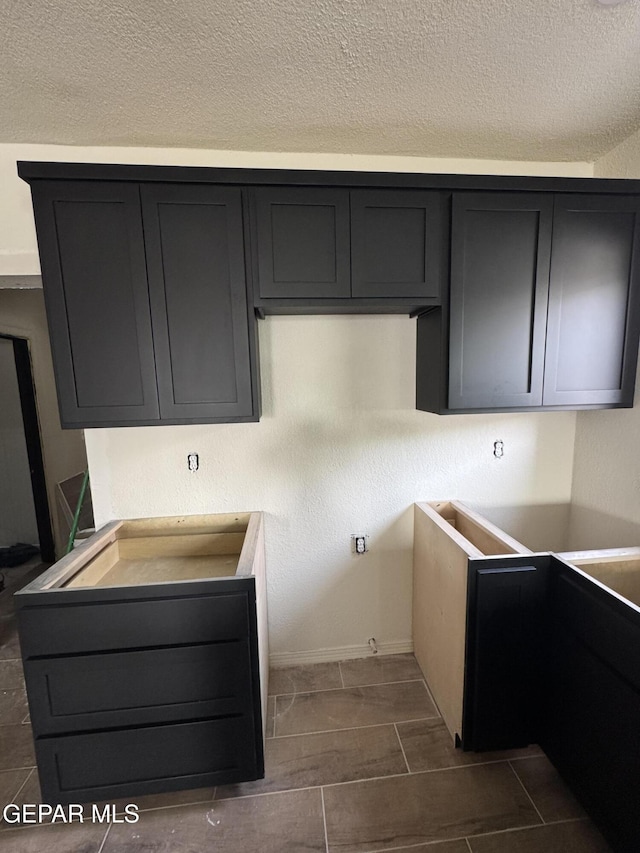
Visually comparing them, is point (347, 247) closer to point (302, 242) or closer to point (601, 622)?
point (302, 242)

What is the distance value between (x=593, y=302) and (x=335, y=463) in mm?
1448

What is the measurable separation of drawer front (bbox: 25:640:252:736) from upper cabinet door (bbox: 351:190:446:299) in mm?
1571

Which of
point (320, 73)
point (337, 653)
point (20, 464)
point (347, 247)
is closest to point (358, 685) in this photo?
point (337, 653)

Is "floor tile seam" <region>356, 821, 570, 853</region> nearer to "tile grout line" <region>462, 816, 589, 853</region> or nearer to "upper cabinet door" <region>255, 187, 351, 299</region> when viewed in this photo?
"tile grout line" <region>462, 816, 589, 853</region>

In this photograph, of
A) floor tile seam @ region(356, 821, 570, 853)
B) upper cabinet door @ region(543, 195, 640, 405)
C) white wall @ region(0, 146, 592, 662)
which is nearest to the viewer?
floor tile seam @ region(356, 821, 570, 853)

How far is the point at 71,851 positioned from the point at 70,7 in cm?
275

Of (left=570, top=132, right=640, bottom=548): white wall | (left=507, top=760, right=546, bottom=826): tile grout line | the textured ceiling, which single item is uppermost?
the textured ceiling

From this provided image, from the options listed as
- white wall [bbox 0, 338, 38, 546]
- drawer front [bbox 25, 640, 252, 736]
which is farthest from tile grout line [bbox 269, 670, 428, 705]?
white wall [bbox 0, 338, 38, 546]

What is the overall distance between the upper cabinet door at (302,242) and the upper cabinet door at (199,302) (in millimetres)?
105

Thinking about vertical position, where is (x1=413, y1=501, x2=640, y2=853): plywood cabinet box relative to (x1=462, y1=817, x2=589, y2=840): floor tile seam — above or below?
above

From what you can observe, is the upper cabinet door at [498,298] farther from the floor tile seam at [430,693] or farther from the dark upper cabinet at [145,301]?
the floor tile seam at [430,693]

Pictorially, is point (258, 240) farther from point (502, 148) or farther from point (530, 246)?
point (502, 148)

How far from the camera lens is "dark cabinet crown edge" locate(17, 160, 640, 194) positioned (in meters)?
1.34

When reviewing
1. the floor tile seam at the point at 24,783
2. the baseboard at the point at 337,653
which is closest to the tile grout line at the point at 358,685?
the baseboard at the point at 337,653
